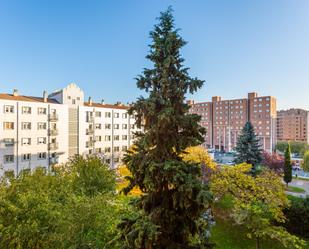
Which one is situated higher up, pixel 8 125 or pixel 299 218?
pixel 8 125

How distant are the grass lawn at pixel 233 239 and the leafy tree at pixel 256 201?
1.49 m

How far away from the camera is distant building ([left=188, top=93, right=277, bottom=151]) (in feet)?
297

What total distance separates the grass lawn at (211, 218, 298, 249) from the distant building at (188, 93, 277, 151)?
6567 cm

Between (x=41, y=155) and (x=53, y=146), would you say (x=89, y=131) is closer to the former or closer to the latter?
(x=53, y=146)

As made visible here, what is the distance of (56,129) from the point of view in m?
41.0

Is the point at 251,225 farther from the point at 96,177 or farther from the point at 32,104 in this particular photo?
the point at 32,104

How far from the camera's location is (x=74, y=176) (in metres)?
20.2

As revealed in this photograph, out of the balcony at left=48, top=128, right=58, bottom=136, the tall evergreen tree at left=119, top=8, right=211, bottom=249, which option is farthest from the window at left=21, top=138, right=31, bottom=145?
the tall evergreen tree at left=119, top=8, right=211, bottom=249

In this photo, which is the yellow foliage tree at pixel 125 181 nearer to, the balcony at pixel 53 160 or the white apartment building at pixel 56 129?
the white apartment building at pixel 56 129

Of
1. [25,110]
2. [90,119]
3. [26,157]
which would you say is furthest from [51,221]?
[90,119]

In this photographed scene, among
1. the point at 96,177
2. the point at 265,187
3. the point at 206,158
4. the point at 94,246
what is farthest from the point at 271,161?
the point at 94,246

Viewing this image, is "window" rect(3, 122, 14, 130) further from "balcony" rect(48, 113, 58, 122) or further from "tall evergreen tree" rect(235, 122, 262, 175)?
"tall evergreen tree" rect(235, 122, 262, 175)

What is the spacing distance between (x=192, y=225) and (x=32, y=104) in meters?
37.6

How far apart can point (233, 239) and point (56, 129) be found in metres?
→ 34.3
